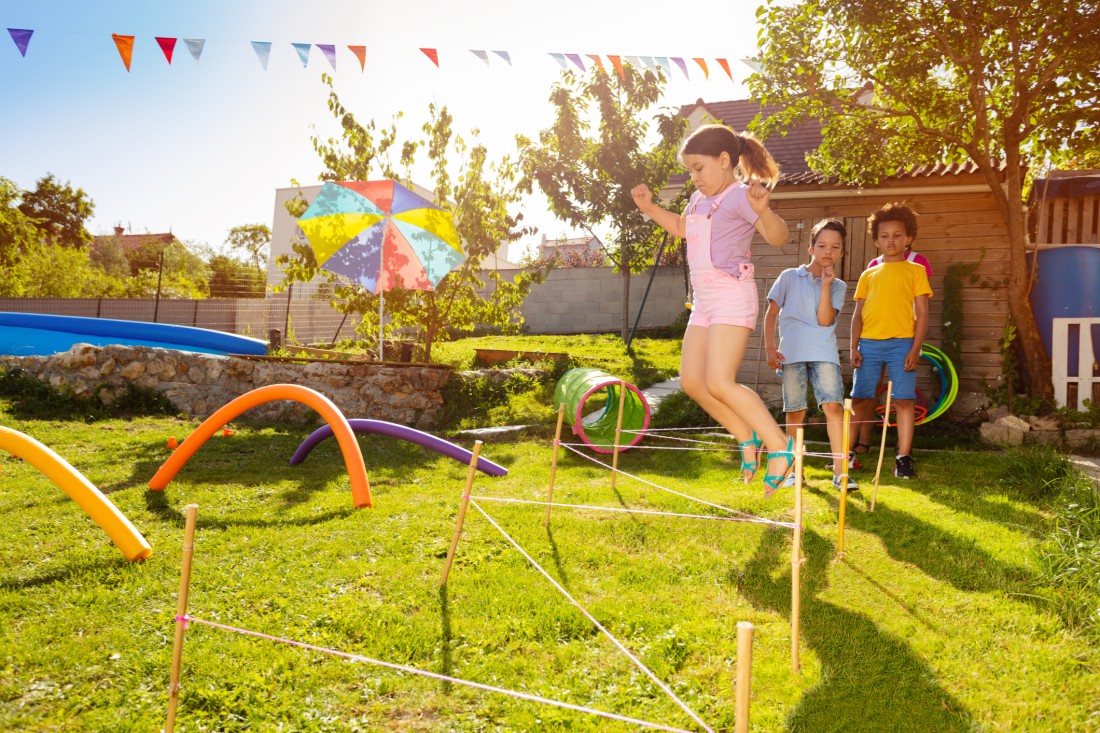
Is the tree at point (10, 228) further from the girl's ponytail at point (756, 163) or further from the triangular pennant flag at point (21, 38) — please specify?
the girl's ponytail at point (756, 163)

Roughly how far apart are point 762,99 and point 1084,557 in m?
5.57

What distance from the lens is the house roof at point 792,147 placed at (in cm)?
787

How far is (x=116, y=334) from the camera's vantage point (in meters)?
11.8

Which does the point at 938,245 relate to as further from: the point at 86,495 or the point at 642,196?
the point at 86,495

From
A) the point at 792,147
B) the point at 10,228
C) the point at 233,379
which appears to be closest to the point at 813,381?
the point at 233,379

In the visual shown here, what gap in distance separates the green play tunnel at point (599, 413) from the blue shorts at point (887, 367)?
1.83 meters

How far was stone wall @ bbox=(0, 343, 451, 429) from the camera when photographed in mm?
7758

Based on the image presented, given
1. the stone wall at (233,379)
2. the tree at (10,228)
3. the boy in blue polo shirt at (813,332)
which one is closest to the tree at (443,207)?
the stone wall at (233,379)

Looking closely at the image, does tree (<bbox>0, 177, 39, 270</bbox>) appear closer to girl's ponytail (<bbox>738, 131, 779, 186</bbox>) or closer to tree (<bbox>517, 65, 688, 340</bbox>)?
tree (<bbox>517, 65, 688, 340</bbox>)

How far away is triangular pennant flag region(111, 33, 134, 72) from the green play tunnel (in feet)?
17.9

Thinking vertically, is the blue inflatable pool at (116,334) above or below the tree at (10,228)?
below

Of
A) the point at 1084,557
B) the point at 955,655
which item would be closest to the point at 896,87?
the point at 1084,557

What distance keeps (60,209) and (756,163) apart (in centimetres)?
2958

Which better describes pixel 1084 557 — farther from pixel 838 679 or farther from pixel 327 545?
pixel 327 545
